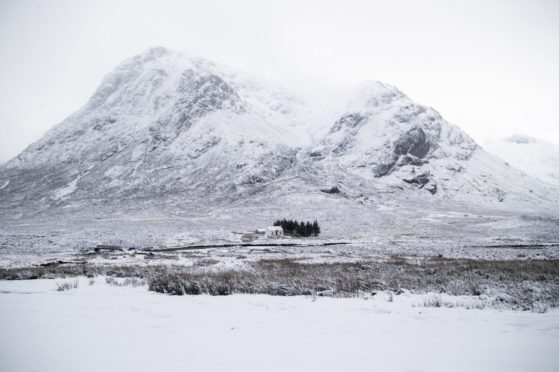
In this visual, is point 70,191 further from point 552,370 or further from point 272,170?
point 552,370

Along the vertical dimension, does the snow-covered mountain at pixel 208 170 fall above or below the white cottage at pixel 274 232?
above

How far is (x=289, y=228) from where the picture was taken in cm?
6956

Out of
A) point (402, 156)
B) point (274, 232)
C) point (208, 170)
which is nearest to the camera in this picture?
point (274, 232)

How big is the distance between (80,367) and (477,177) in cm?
21180

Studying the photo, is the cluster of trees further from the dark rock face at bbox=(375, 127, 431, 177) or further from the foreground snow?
the dark rock face at bbox=(375, 127, 431, 177)

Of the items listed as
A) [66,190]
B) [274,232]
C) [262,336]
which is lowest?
[274,232]

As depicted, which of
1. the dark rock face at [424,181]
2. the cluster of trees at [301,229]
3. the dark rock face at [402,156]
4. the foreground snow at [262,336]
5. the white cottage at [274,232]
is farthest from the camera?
the dark rock face at [402,156]

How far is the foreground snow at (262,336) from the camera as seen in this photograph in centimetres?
497

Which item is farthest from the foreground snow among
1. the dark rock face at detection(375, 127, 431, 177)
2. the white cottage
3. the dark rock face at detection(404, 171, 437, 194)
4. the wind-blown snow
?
the dark rock face at detection(375, 127, 431, 177)

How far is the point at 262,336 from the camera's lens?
21.2 feet

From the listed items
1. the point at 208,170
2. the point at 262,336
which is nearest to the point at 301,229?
the point at 262,336

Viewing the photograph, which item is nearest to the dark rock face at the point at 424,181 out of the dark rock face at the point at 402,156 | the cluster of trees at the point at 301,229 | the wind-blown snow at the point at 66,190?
the dark rock face at the point at 402,156

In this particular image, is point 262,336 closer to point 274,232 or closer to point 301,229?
point 274,232

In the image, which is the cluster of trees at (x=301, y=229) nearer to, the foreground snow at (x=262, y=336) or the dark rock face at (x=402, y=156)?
the foreground snow at (x=262, y=336)
